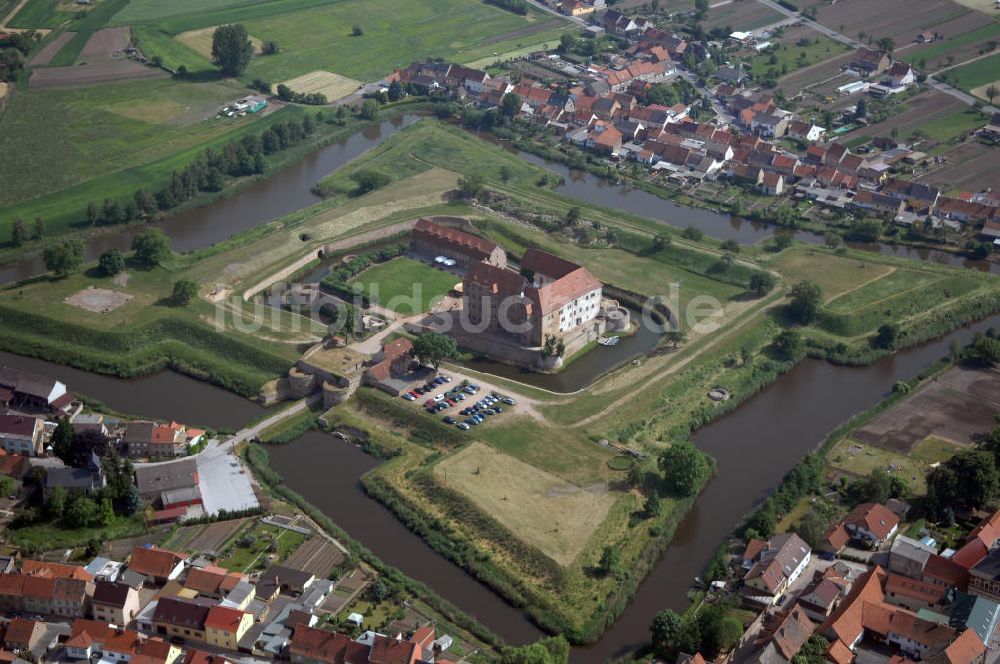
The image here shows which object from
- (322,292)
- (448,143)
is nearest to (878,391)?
(322,292)

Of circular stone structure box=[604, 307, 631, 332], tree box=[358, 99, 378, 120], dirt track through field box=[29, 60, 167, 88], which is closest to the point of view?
circular stone structure box=[604, 307, 631, 332]

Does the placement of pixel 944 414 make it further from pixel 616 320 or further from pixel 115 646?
pixel 115 646

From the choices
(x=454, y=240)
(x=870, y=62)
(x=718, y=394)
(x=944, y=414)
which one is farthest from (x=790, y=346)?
(x=870, y=62)

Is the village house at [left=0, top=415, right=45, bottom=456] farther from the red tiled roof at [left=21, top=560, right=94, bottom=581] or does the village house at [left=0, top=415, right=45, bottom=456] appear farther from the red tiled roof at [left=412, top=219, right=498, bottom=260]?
the red tiled roof at [left=412, top=219, right=498, bottom=260]

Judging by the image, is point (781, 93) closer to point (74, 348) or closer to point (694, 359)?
point (694, 359)

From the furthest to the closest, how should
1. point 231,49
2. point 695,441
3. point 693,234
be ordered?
point 231,49, point 693,234, point 695,441

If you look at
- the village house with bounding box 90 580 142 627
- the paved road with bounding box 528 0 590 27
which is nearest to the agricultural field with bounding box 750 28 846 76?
the paved road with bounding box 528 0 590 27
